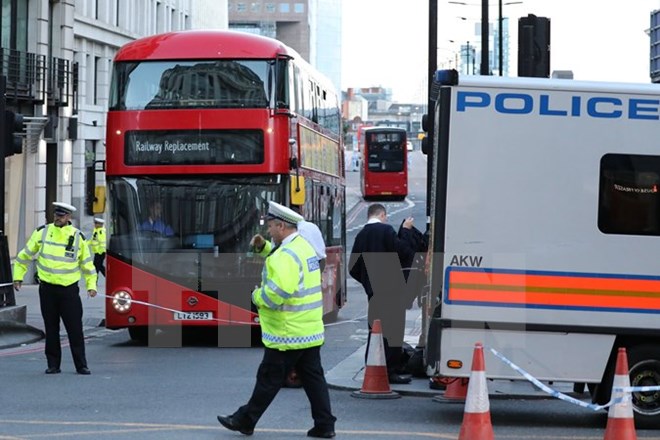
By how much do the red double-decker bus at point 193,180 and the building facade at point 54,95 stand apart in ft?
35.7

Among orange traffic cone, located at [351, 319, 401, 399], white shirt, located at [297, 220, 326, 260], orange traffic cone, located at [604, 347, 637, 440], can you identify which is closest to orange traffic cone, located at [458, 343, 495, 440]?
orange traffic cone, located at [604, 347, 637, 440]

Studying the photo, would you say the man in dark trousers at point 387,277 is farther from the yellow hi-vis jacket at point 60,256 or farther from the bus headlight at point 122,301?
the bus headlight at point 122,301

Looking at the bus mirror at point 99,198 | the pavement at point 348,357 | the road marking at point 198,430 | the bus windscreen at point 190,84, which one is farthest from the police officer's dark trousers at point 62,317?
the bus windscreen at point 190,84

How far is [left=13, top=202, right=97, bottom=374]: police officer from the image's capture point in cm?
1555

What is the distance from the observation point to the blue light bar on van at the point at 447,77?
1164cm

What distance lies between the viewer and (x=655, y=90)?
38.4 ft

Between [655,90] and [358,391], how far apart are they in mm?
4246

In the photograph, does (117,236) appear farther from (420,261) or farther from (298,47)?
(298,47)

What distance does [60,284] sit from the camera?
1557 centimetres

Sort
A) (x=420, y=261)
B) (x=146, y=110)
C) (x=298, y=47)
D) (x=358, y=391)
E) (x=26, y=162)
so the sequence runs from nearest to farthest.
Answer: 1. (x=358, y=391)
2. (x=420, y=261)
3. (x=146, y=110)
4. (x=26, y=162)
5. (x=298, y=47)

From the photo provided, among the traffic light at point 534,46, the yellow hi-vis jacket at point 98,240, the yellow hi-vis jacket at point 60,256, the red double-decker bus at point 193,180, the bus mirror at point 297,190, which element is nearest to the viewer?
the yellow hi-vis jacket at point 60,256

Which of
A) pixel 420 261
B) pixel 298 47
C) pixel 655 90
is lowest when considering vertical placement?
pixel 420 261

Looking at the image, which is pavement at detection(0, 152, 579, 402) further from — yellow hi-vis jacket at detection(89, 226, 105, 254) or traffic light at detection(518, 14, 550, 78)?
traffic light at detection(518, 14, 550, 78)

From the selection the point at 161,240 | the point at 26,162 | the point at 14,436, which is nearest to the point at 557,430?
the point at 14,436
